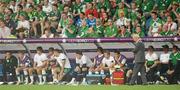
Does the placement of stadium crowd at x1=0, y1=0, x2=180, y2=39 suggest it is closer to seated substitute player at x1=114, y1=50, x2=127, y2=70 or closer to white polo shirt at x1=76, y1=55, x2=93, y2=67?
seated substitute player at x1=114, y1=50, x2=127, y2=70

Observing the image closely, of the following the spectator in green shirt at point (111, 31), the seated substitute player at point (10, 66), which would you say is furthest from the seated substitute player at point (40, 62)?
the spectator in green shirt at point (111, 31)

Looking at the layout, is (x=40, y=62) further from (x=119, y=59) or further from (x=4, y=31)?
(x=119, y=59)

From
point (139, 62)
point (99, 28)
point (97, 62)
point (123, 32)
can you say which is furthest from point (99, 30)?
point (139, 62)

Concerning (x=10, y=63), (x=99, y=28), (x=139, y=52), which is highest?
(x=99, y=28)

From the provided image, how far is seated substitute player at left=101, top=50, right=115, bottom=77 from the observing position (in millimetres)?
16312

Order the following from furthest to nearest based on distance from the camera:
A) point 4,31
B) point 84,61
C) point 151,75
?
1. point 4,31
2. point 84,61
3. point 151,75

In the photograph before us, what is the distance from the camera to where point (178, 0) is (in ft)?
61.6

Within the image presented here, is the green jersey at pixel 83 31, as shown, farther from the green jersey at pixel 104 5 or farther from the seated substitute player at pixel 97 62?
the green jersey at pixel 104 5

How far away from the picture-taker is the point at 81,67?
16.5 metres

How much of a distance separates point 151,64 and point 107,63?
4.99ft

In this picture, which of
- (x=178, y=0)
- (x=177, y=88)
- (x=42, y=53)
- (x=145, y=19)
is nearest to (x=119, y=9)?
(x=145, y=19)

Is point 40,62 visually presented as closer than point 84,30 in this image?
Yes

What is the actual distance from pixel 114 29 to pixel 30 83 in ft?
11.8

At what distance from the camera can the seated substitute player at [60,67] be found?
54.2 feet
